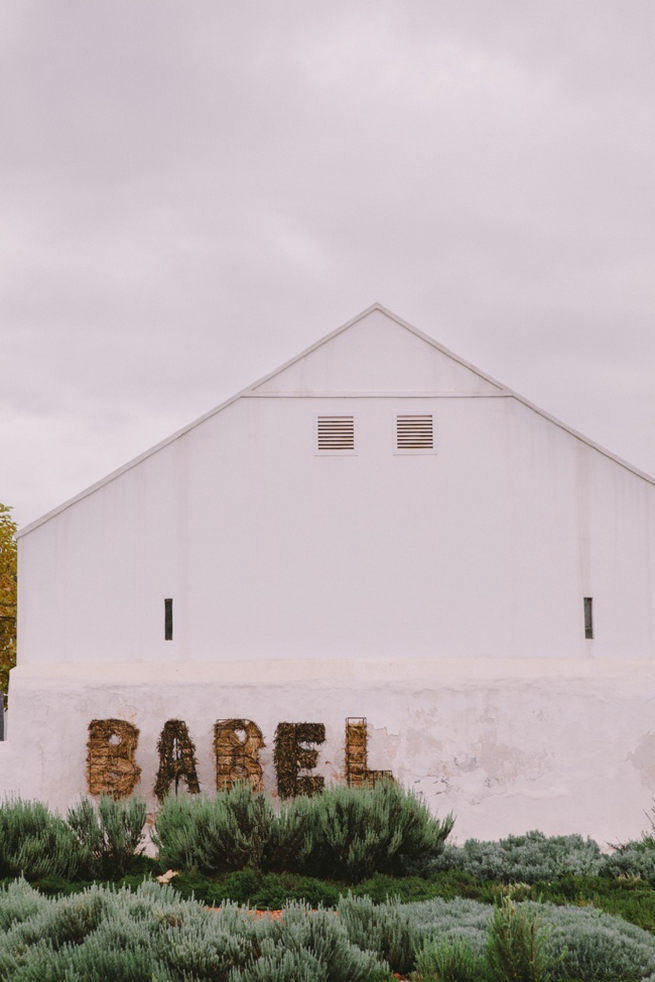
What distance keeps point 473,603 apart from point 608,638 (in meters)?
2.21

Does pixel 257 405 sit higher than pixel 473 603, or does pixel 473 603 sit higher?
pixel 257 405

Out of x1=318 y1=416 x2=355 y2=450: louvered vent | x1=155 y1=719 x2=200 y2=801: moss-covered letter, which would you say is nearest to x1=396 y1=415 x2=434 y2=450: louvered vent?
x1=318 y1=416 x2=355 y2=450: louvered vent

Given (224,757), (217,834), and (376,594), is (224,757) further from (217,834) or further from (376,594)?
(217,834)

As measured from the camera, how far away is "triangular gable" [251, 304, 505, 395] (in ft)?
51.3

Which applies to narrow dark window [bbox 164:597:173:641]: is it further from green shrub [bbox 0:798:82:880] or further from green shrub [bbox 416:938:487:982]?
green shrub [bbox 416:938:487:982]

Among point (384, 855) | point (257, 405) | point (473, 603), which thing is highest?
point (257, 405)

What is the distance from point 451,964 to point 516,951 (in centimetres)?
51

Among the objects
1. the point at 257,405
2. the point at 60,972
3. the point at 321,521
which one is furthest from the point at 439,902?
the point at 257,405

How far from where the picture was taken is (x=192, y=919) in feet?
22.3

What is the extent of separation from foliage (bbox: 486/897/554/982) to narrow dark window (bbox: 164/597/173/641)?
931 cm

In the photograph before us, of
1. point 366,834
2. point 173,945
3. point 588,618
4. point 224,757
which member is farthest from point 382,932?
point 588,618

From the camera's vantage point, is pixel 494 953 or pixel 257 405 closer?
pixel 494 953

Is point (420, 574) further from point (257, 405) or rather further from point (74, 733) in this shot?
point (74, 733)

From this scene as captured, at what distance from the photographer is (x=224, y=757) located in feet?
46.3
